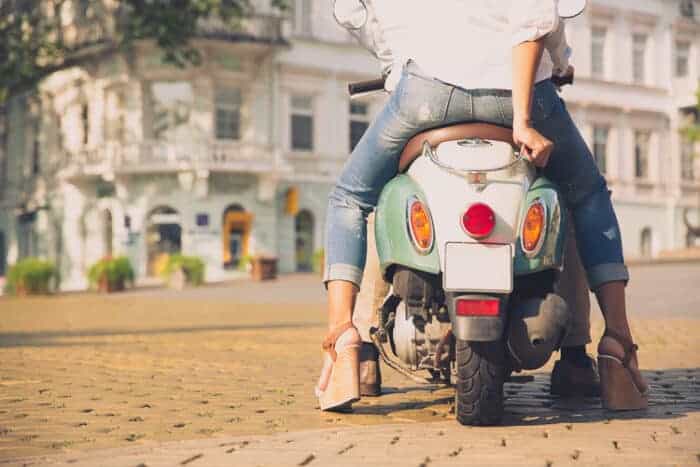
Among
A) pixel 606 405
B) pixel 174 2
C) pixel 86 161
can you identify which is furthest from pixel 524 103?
pixel 86 161

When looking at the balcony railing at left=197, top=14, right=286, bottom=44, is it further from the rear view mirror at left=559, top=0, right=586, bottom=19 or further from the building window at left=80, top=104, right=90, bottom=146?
the rear view mirror at left=559, top=0, right=586, bottom=19

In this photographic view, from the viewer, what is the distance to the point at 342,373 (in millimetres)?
4266

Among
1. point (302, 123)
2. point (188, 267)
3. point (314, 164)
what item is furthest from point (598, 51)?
point (188, 267)

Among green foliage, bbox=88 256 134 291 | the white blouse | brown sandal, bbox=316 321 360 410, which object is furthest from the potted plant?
the white blouse

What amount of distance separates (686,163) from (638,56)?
187 inches

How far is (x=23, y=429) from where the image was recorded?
4168 mm

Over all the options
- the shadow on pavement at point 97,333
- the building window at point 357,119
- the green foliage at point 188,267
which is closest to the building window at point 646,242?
the building window at point 357,119

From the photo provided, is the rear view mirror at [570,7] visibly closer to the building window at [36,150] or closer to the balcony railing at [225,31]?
the balcony railing at [225,31]

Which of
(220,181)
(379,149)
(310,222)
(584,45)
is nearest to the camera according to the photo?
(379,149)

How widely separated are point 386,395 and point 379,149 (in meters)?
1.43

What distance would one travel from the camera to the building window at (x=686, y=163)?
44938 mm

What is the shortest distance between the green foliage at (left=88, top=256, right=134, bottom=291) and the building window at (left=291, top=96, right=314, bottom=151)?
10270mm

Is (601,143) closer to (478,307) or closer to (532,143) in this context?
(532,143)

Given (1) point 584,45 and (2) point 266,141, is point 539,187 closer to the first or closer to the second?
(2) point 266,141
